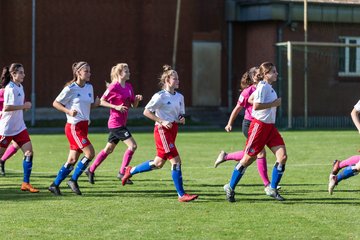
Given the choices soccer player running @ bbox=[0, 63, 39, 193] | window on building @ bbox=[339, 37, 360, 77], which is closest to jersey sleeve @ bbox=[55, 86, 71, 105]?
soccer player running @ bbox=[0, 63, 39, 193]

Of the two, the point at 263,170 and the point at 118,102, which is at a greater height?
the point at 118,102

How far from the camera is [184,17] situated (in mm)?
40938

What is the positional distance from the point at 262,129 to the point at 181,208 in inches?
66.1

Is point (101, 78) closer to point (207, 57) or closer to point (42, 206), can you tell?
point (207, 57)

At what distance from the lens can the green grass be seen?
10516 mm

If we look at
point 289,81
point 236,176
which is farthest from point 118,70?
point 289,81

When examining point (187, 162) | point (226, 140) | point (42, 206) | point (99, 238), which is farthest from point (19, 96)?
point (226, 140)

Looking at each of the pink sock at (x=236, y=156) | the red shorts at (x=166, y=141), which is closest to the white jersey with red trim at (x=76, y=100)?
the red shorts at (x=166, y=141)

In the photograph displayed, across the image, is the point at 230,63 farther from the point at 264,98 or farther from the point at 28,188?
the point at 264,98

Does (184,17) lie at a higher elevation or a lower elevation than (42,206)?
higher

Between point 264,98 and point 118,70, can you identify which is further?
point 118,70

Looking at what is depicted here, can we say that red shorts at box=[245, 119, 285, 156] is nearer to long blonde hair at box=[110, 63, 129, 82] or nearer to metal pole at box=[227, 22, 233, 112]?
long blonde hair at box=[110, 63, 129, 82]

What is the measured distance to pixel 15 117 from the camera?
49.0ft

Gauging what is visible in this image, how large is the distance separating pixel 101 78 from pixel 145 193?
25481 millimetres
